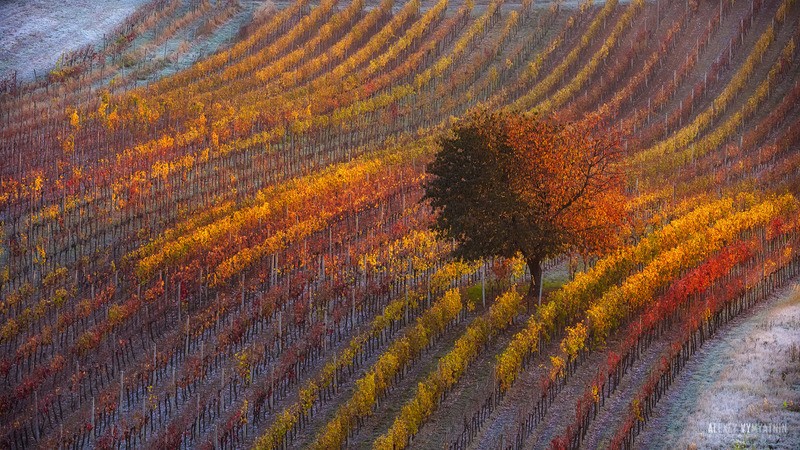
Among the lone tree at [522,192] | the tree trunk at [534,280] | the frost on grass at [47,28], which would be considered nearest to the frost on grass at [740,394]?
the lone tree at [522,192]

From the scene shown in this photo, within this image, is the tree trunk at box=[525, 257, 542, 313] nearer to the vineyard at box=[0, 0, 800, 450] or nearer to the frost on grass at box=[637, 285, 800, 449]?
the vineyard at box=[0, 0, 800, 450]

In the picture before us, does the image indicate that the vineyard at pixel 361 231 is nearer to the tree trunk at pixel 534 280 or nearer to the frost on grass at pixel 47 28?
the tree trunk at pixel 534 280

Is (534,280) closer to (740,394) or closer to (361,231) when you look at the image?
(740,394)

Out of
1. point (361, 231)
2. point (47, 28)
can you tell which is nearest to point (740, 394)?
point (361, 231)

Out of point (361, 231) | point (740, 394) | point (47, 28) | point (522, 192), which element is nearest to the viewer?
point (740, 394)

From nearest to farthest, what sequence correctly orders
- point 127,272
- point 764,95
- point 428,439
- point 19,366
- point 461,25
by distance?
1. point 428,439
2. point 19,366
3. point 127,272
4. point 764,95
5. point 461,25

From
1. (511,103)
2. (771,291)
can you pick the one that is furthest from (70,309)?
(511,103)

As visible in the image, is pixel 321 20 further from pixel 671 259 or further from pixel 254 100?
pixel 671 259
